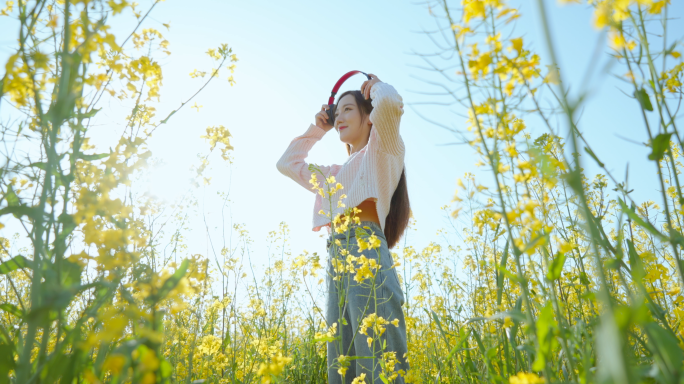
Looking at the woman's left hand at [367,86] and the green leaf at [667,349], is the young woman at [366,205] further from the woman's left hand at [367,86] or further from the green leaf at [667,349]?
the green leaf at [667,349]

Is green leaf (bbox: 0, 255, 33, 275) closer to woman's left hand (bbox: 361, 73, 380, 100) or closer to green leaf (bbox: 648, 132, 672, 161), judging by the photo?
green leaf (bbox: 648, 132, 672, 161)

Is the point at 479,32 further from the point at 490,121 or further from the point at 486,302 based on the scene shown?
the point at 486,302

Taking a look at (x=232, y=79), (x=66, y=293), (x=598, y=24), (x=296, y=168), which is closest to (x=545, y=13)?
(x=598, y=24)

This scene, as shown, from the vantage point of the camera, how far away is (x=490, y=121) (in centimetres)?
104

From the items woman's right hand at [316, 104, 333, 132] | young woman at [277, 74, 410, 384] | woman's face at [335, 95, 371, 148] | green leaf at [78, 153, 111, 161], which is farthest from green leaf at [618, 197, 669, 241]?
woman's right hand at [316, 104, 333, 132]

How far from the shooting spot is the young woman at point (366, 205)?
7.07ft

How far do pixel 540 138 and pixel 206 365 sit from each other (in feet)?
5.85

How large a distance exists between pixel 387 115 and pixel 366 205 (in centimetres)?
60

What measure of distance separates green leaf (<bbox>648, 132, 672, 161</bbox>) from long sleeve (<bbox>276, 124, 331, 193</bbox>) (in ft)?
8.23

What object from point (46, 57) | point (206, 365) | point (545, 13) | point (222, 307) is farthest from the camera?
point (222, 307)

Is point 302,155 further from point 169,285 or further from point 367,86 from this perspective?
point 169,285

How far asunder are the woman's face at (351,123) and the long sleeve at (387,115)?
412 millimetres

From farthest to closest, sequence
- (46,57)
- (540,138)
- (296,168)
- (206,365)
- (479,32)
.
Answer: (296,168) < (206,365) < (540,138) < (479,32) < (46,57)

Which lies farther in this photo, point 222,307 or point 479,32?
point 222,307
